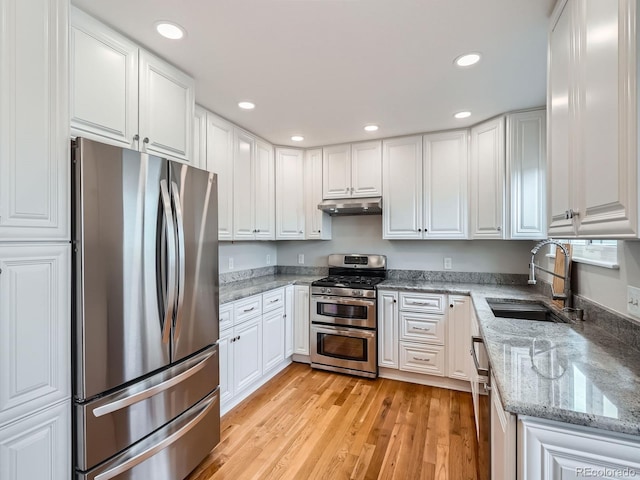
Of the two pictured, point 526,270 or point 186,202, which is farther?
point 526,270

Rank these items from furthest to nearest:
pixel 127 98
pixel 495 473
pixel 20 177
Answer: pixel 127 98 → pixel 495 473 → pixel 20 177

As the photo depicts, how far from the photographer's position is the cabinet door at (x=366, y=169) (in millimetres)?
3418

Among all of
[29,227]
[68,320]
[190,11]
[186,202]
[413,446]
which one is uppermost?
[190,11]

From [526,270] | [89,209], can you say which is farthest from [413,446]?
[89,209]

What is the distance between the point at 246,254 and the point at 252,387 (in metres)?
1.43

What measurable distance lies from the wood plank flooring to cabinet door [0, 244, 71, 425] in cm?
111

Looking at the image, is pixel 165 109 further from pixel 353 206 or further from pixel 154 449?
pixel 353 206

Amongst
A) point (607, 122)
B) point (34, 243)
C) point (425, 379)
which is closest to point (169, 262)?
point (34, 243)

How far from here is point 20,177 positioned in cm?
110

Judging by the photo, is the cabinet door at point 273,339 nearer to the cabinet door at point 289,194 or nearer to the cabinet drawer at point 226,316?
the cabinet drawer at point 226,316

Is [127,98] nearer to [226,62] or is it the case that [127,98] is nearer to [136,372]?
[226,62]

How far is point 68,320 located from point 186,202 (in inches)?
30.3

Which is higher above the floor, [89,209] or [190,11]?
[190,11]

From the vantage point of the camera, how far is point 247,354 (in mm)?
2664
